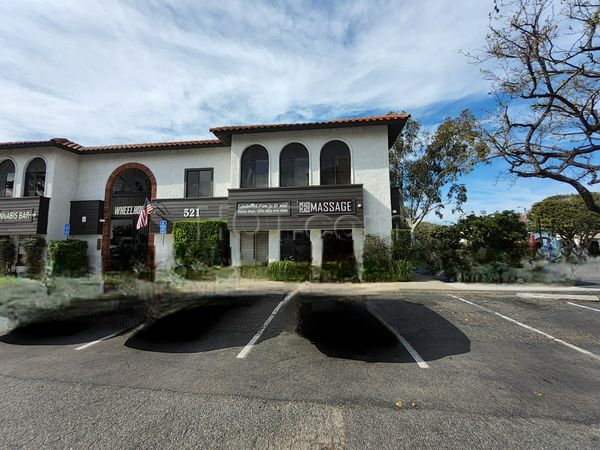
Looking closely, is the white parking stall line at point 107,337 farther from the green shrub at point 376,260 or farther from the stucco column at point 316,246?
the green shrub at point 376,260

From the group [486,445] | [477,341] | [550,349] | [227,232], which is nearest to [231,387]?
[486,445]

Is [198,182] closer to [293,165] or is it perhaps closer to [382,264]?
[293,165]

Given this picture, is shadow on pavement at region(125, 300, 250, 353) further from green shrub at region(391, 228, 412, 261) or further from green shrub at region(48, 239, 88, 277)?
green shrub at region(48, 239, 88, 277)

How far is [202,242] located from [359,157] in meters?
8.32

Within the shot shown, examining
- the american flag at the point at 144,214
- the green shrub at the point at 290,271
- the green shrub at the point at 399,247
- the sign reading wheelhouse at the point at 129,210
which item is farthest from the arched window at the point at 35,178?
the green shrub at the point at 399,247

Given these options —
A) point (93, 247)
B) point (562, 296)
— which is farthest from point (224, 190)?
point (562, 296)

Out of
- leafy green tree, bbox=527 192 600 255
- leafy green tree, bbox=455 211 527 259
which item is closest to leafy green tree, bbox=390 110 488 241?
leafy green tree, bbox=455 211 527 259

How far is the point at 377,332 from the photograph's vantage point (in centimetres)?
580

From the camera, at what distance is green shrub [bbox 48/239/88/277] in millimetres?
15102

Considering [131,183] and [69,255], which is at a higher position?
[131,183]

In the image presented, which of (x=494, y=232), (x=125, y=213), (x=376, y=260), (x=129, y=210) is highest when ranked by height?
(x=129, y=210)

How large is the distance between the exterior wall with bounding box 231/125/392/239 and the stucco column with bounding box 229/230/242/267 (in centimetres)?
236

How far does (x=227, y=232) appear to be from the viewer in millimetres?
14828

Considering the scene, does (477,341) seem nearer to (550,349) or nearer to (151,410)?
(550,349)
